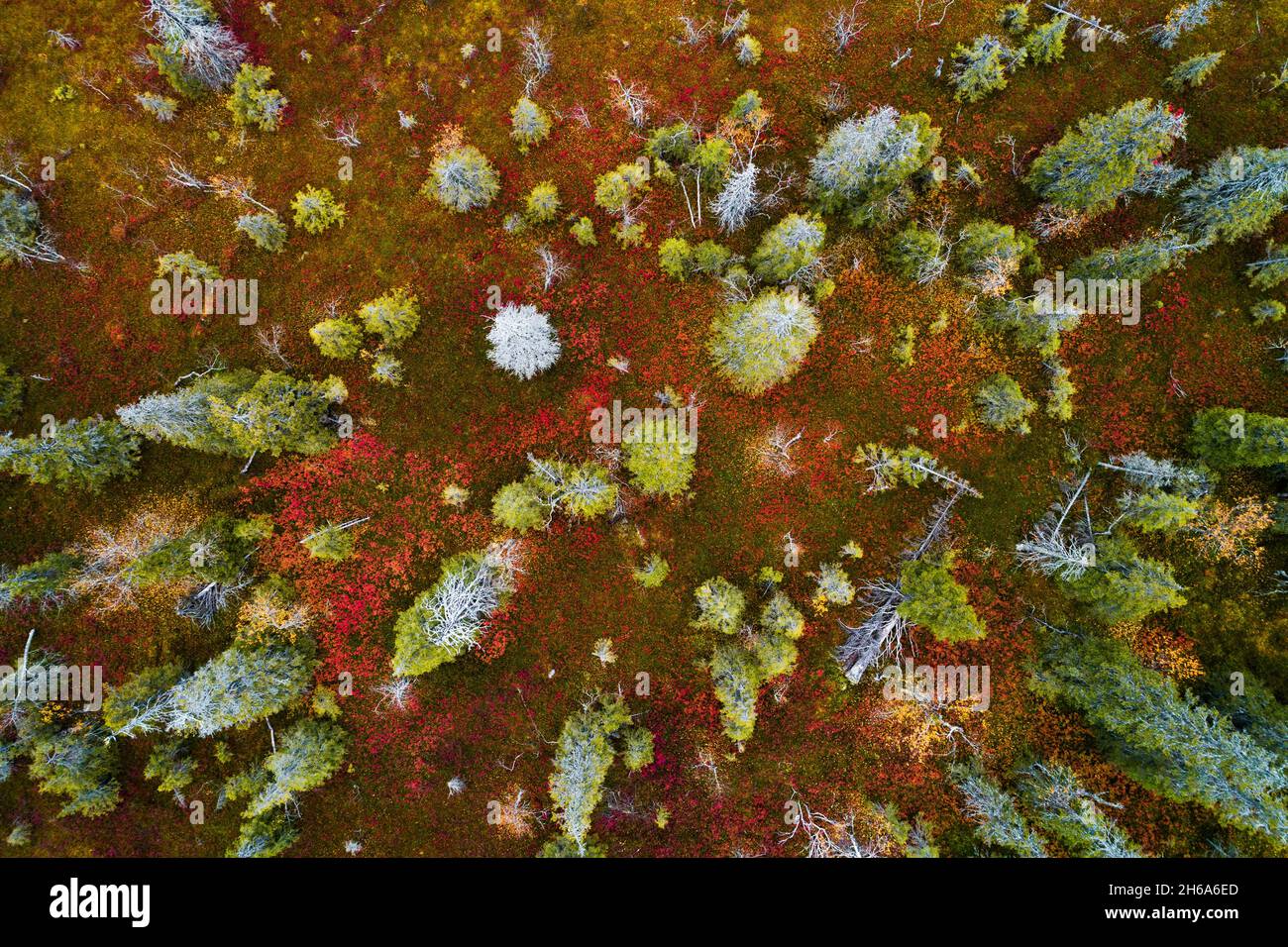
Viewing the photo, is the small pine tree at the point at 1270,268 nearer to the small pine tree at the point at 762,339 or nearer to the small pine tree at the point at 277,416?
the small pine tree at the point at 762,339

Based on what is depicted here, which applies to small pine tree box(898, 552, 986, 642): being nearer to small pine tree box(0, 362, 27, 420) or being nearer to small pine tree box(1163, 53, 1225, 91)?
small pine tree box(1163, 53, 1225, 91)

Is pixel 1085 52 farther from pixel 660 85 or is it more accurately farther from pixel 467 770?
pixel 467 770

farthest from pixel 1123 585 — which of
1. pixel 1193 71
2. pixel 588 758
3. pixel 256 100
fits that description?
pixel 256 100

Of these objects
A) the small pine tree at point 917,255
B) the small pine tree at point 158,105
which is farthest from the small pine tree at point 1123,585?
the small pine tree at point 158,105

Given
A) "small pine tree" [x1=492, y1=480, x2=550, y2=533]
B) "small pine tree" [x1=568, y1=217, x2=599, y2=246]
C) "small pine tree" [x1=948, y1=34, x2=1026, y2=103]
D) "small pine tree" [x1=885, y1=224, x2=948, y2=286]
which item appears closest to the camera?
"small pine tree" [x1=492, y1=480, x2=550, y2=533]

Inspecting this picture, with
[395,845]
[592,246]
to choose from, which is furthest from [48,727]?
[592,246]

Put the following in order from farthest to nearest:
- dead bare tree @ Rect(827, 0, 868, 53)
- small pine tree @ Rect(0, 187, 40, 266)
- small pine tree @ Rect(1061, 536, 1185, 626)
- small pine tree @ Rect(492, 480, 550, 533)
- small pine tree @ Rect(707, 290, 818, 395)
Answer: dead bare tree @ Rect(827, 0, 868, 53) < small pine tree @ Rect(0, 187, 40, 266) < small pine tree @ Rect(492, 480, 550, 533) < small pine tree @ Rect(707, 290, 818, 395) < small pine tree @ Rect(1061, 536, 1185, 626)

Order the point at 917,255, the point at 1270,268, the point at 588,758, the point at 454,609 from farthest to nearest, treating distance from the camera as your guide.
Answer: the point at 1270,268 → the point at 917,255 → the point at 588,758 → the point at 454,609

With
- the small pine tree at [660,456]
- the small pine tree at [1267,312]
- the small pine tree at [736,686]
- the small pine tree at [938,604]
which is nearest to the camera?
the small pine tree at [938,604]

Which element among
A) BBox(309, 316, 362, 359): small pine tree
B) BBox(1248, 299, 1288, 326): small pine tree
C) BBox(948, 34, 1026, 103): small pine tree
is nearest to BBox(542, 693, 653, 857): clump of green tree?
BBox(309, 316, 362, 359): small pine tree

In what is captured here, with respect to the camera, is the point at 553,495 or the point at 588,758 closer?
the point at 588,758

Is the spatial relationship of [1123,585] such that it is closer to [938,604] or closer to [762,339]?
[938,604]
